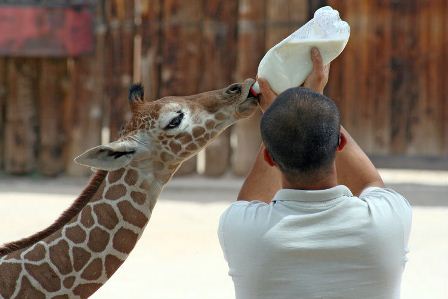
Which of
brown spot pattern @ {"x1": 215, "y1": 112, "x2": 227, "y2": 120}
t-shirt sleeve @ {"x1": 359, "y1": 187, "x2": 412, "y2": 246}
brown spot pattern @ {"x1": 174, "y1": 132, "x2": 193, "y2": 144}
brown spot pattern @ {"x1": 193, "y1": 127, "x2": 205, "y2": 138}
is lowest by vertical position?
brown spot pattern @ {"x1": 174, "y1": 132, "x2": 193, "y2": 144}

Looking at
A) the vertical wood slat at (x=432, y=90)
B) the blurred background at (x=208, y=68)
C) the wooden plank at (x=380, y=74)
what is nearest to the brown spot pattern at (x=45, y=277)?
the blurred background at (x=208, y=68)

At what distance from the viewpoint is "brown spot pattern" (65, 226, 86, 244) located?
Result: 3311mm

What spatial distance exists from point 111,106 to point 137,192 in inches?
259

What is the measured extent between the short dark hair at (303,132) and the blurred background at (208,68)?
6.93 metres

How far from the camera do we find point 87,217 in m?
3.34

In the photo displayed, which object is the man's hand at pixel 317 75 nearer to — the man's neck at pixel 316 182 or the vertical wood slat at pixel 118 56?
the man's neck at pixel 316 182

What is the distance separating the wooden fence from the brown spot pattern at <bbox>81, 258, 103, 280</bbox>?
247 inches

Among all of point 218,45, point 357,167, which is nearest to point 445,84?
point 218,45

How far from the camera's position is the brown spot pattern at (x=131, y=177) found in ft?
11.1

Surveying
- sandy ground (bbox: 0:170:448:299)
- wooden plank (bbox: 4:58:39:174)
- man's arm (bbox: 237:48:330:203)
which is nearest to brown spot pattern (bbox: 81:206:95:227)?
man's arm (bbox: 237:48:330:203)

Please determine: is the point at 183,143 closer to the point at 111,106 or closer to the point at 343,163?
the point at 343,163

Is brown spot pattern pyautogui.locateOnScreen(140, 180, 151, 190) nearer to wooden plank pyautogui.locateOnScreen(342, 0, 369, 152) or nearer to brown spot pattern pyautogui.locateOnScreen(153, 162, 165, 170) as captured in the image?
brown spot pattern pyautogui.locateOnScreen(153, 162, 165, 170)

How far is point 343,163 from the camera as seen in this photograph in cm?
268

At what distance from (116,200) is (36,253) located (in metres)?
0.34
